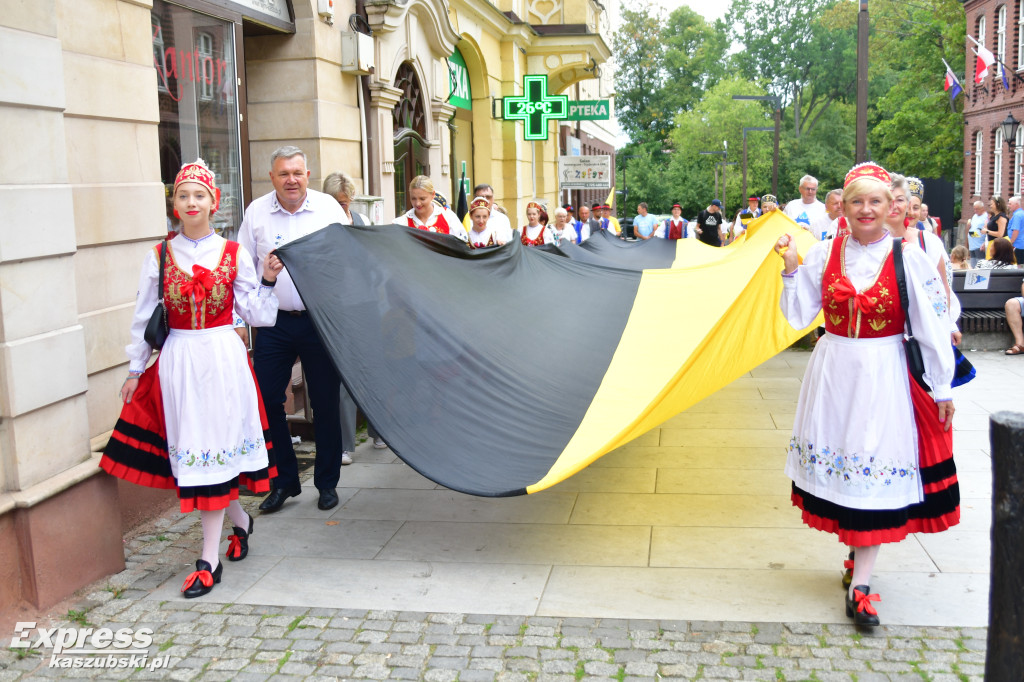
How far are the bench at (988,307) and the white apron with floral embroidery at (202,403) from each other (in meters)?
9.65

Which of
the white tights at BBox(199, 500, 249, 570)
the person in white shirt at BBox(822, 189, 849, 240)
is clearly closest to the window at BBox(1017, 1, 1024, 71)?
the person in white shirt at BBox(822, 189, 849, 240)

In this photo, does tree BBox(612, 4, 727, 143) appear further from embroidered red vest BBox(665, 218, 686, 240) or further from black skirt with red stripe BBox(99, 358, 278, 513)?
black skirt with red stripe BBox(99, 358, 278, 513)

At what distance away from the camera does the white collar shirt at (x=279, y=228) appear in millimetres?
5918

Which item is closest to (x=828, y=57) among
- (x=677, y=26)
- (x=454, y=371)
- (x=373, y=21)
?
(x=677, y=26)

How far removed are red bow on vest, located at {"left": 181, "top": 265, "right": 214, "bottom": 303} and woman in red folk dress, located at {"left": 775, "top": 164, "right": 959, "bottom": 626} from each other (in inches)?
114

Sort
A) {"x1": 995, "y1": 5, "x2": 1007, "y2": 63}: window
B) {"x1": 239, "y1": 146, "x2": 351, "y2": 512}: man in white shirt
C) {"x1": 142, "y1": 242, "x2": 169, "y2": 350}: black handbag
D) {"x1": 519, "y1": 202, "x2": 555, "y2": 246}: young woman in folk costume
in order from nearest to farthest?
1. {"x1": 142, "y1": 242, "x2": 169, "y2": 350}: black handbag
2. {"x1": 239, "y1": 146, "x2": 351, "y2": 512}: man in white shirt
3. {"x1": 519, "y1": 202, "x2": 555, "y2": 246}: young woman in folk costume
4. {"x1": 995, "y1": 5, "x2": 1007, "y2": 63}: window

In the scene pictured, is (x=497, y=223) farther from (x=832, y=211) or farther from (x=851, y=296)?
(x=851, y=296)

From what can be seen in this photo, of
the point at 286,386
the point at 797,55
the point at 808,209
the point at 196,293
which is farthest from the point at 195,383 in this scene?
the point at 797,55

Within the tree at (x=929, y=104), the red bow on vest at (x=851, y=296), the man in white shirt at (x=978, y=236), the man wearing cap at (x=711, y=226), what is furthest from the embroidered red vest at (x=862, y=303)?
the tree at (x=929, y=104)

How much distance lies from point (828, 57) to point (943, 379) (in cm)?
8385

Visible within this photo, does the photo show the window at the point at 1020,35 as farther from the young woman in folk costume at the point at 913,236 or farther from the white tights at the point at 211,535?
the white tights at the point at 211,535

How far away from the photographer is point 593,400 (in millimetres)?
6059

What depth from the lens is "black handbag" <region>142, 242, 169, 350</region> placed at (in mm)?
4820

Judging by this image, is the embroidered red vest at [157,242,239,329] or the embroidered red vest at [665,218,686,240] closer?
the embroidered red vest at [157,242,239,329]
